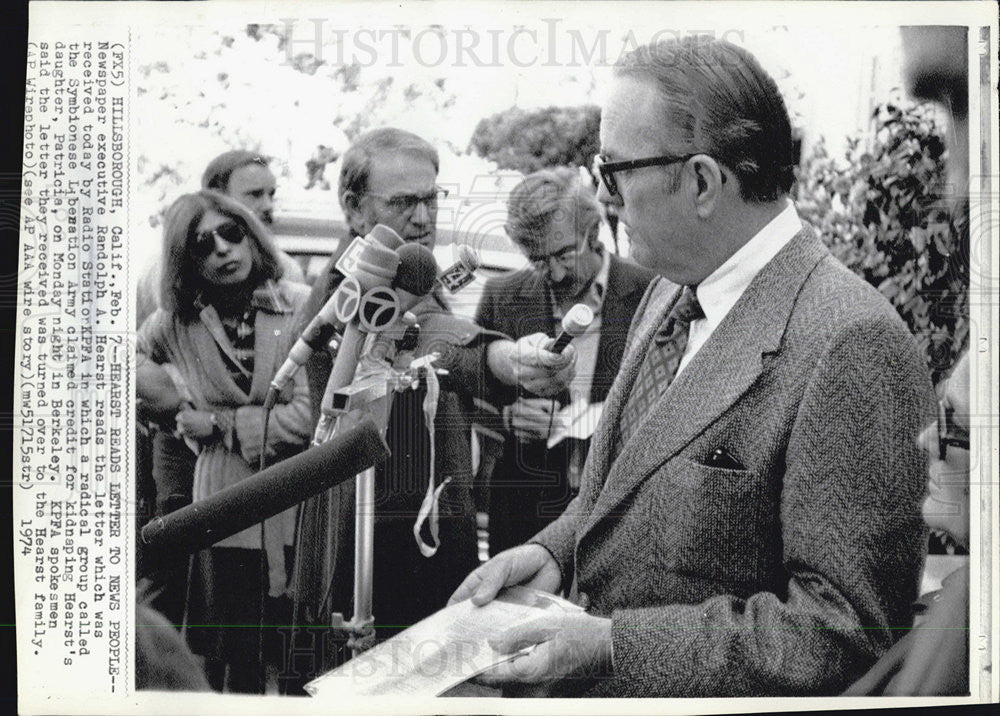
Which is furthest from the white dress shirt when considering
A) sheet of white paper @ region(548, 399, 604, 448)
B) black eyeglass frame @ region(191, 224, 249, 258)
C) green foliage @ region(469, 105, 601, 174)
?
black eyeglass frame @ region(191, 224, 249, 258)

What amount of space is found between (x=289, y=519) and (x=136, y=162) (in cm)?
90

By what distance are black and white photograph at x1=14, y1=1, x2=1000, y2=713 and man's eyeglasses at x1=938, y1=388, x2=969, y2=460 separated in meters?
A: 0.01

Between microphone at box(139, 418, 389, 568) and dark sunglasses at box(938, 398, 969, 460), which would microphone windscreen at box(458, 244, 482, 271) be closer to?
microphone at box(139, 418, 389, 568)

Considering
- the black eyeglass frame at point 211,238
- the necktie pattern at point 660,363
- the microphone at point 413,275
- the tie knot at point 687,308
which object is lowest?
the necktie pattern at point 660,363

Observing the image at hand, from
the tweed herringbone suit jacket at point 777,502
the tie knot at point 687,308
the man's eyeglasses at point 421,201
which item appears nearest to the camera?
the tweed herringbone suit jacket at point 777,502

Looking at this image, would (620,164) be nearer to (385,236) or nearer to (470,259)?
(470,259)

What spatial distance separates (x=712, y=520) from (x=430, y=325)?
750 millimetres

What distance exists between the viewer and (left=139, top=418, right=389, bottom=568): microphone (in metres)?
2.28

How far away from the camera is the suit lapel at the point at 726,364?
6.82 feet

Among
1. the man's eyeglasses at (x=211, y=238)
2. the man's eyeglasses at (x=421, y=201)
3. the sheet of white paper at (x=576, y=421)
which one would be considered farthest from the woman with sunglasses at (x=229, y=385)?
the sheet of white paper at (x=576, y=421)

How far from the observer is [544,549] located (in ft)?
7.41

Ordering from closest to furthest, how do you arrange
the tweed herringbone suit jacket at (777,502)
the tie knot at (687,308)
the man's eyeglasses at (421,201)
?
1. the tweed herringbone suit jacket at (777,502)
2. the tie knot at (687,308)
3. the man's eyeglasses at (421,201)

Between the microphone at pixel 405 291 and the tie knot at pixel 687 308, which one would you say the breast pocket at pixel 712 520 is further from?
the microphone at pixel 405 291

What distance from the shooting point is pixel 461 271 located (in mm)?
2275
